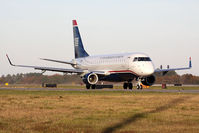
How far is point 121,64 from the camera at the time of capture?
179 ft

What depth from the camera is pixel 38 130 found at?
15359 mm

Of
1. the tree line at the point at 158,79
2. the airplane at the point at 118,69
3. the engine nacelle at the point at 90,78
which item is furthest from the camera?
the tree line at the point at 158,79

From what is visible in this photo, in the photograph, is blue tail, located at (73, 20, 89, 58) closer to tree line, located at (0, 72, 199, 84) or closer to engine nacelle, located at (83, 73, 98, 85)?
engine nacelle, located at (83, 73, 98, 85)

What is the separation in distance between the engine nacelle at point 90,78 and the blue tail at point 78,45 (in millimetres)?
11765

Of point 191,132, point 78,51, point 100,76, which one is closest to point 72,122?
point 191,132

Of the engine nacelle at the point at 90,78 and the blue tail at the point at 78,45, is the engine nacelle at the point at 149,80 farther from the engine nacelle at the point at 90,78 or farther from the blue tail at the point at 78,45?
the blue tail at the point at 78,45

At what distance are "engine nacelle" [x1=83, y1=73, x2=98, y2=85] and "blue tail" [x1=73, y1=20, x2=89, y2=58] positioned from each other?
38.6 feet

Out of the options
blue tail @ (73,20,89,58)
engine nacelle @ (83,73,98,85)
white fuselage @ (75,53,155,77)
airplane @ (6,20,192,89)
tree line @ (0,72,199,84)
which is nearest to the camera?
white fuselage @ (75,53,155,77)

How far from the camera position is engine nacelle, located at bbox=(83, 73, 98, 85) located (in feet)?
183

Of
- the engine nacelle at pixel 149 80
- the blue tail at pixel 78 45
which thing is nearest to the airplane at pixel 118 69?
the engine nacelle at pixel 149 80

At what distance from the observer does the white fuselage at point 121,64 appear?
51.7m

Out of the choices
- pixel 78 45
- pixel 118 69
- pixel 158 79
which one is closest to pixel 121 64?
pixel 118 69

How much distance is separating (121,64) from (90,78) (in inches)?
196

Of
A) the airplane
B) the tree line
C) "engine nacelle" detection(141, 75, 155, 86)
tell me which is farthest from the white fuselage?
the tree line
